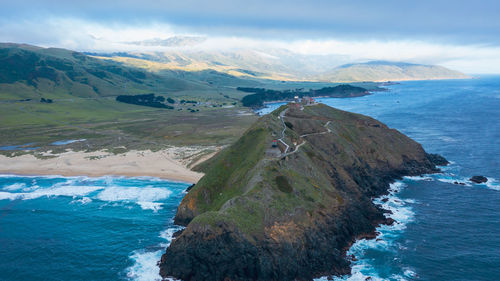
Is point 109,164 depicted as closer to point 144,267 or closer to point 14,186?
point 14,186

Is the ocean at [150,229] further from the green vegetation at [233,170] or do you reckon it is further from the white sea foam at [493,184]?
the green vegetation at [233,170]

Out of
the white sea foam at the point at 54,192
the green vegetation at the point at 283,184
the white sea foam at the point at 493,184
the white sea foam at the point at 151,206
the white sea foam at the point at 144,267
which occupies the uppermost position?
the green vegetation at the point at 283,184

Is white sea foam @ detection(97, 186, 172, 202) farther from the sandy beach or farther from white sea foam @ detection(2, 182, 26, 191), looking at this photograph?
white sea foam @ detection(2, 182, 26, 191)

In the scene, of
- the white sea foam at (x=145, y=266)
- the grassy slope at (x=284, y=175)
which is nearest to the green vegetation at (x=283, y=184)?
the grassy slope at (x=284, y=175)

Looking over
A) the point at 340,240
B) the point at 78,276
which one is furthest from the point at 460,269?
the point at 78,276

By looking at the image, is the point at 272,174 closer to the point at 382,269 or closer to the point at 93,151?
the point at 382,269

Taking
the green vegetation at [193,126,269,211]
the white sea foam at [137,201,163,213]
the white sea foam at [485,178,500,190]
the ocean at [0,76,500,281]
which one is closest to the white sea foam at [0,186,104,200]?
the ocean at [0,76,500,281]
